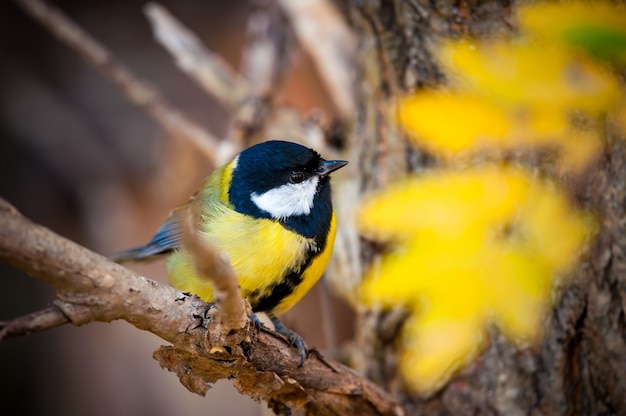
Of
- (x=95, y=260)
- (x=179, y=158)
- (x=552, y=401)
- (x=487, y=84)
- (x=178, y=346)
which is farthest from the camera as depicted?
(x=179, y=158)

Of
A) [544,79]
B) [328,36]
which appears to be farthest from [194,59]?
[544,79]

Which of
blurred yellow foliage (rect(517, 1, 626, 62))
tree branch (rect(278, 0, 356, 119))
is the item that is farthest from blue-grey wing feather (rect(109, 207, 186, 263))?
blurred yellow foliage (rect(517, 1, 626, 62))

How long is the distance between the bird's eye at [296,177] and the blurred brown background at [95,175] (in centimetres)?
161

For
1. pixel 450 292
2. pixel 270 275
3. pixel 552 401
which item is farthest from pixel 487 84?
pixel 552 401

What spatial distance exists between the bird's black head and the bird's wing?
0.26 metres

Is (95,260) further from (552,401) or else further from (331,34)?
(331,34)

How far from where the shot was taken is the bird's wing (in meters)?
2.00

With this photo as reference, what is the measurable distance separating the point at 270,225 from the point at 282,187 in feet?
0.49

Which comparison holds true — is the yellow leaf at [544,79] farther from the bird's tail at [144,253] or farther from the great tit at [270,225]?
the bird's tail at [144,253]

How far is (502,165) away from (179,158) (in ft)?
6.73

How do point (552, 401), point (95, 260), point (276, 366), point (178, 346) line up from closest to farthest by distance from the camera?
point (95, 260), point (178, 346), point (276, 366), point (552, 401)

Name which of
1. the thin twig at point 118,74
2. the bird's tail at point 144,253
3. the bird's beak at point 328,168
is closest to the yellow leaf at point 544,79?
the bird's beak at point 328,168

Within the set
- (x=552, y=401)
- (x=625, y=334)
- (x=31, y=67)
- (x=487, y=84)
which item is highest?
(x=31, y=67)

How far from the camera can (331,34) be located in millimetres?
2729
